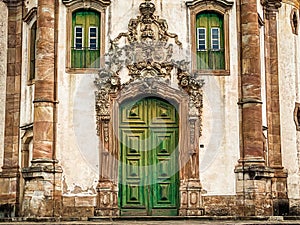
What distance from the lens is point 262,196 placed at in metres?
21.6

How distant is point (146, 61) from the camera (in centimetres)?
2256

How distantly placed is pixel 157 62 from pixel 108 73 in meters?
1.62

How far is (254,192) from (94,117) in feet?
18.2

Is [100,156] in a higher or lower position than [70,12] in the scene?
lower

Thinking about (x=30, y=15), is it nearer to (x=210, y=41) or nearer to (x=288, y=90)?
(x=210, y=41)

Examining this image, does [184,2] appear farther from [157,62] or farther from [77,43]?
[77,43]

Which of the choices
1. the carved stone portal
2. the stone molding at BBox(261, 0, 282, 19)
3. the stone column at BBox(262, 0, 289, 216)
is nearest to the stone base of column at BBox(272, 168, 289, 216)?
the stone column at BBox(262, 0, 289, 216)

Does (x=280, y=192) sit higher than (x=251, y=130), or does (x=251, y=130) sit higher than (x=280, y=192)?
(x=251, y=130)

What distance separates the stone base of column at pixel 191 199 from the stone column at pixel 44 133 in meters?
3.85

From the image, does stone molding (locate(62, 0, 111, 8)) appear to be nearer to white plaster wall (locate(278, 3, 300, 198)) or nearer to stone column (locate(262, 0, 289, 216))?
stone column (locate(262, 0, 289, 216))

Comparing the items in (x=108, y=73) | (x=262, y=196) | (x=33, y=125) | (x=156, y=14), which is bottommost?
(x=262, y=196)

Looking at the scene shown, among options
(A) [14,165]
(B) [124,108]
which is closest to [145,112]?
(B) [124,108]

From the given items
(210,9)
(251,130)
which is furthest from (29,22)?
(251,130)

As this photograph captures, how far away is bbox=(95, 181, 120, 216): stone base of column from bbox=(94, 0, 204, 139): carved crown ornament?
7.98 ft
